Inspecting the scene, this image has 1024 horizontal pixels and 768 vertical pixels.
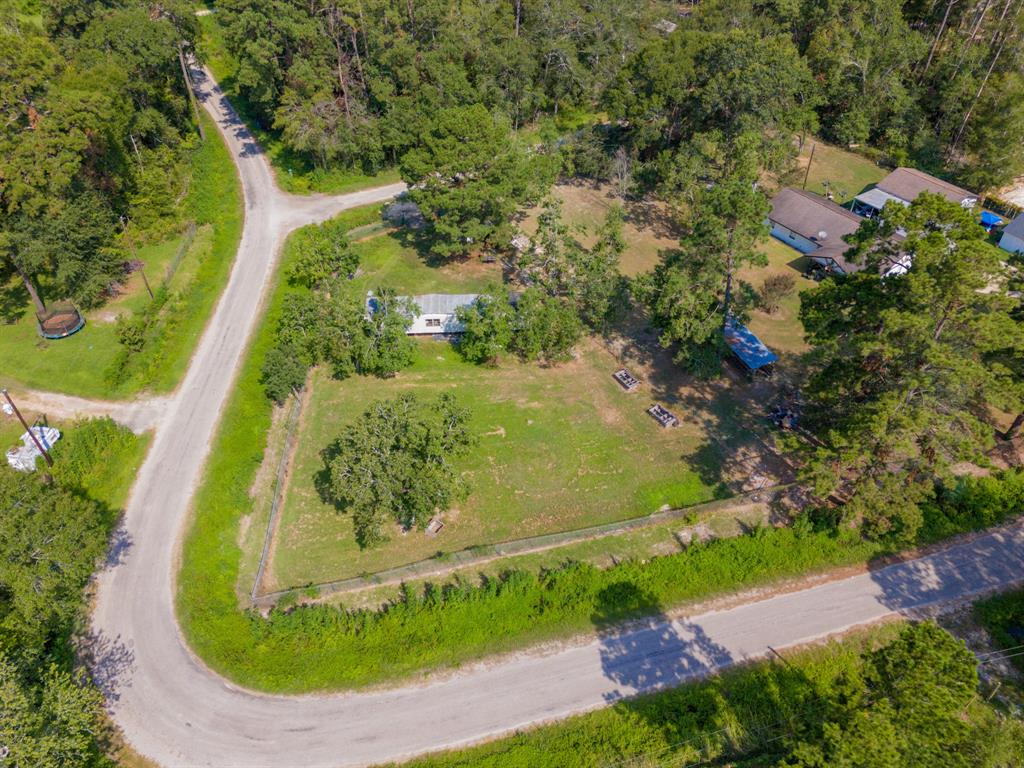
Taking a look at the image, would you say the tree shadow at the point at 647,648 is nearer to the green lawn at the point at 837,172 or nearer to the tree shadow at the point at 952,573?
the tree shadow at the point at 952,573

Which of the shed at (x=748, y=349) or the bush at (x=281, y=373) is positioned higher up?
the shed at (x=748, y=349)

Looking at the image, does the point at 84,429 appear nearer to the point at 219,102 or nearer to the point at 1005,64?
the point at 219,102

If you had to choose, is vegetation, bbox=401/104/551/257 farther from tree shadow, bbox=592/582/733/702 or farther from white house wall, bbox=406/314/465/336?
tree shadow, bbox=592/582/733/702

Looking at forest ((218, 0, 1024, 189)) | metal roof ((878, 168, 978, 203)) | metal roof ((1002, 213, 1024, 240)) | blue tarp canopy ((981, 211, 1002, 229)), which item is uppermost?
forest ((218, 0, 1024, 189))

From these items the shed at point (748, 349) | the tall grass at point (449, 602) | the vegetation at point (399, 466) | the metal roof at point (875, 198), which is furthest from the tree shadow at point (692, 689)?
the metal roof at point (875, 198)

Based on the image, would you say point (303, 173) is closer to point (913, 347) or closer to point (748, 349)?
point (748, 349)

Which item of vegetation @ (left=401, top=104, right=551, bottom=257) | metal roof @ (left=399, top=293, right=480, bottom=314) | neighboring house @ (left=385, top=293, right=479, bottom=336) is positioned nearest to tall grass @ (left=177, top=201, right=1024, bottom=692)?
neighboring house @ (left=385, top=293, right=479, bottom=336)

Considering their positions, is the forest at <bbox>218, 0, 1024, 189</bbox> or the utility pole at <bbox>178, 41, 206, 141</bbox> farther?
the utility pole at <bbox>178, 41, 206, 141</bbox>
